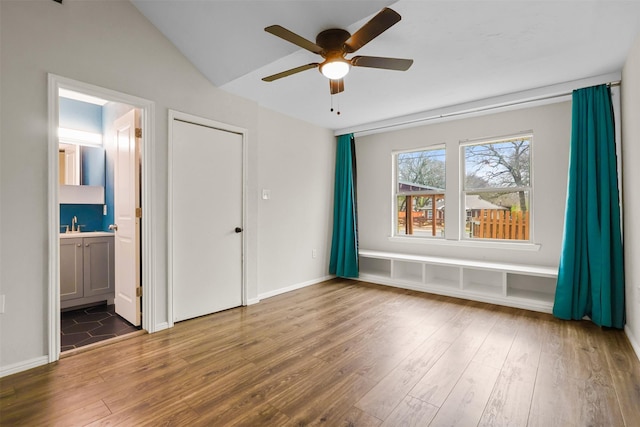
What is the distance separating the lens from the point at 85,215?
414 centimetres

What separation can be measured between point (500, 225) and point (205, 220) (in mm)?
3663

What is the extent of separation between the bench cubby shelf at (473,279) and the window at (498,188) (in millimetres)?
477

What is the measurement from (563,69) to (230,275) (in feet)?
13.1

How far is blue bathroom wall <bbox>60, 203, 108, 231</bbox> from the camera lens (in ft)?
13.1

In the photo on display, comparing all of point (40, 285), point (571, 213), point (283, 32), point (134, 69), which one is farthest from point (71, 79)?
point (571, 213)

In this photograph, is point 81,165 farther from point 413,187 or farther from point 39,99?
point 413,187

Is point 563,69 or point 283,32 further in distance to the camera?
point 563,69

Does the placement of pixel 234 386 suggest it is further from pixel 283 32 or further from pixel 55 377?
pixel 283 32

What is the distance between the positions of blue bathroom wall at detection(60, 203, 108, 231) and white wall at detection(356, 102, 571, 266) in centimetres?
387

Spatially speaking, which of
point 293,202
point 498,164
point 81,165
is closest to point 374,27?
point 293,202

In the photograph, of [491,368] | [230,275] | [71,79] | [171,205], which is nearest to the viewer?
[491,368]

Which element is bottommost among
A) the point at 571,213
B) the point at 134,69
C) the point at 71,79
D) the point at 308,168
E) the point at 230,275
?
the point at 230,275

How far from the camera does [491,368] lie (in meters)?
2.21

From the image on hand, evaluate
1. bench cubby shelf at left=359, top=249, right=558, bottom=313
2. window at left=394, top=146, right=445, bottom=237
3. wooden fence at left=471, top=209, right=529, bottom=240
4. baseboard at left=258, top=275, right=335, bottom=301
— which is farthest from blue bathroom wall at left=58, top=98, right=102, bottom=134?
wooden fence at left=471, top=209, right=529, bottom=240
